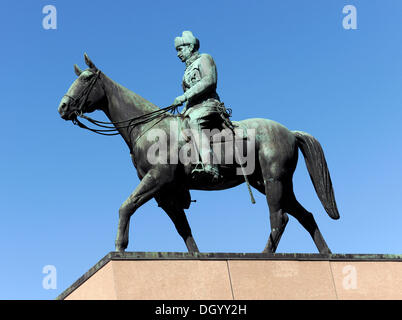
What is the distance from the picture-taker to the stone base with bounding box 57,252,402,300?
13.4m

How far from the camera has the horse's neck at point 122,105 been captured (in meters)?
15.5

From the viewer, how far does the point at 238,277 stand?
14.0 meters

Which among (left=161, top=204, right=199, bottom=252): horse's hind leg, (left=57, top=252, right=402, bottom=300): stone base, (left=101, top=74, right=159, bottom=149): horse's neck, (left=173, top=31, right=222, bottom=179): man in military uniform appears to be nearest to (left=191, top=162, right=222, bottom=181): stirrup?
(left=173, top=31, right=222, bottom=179): man in military uniform

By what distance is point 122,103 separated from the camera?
1553cm

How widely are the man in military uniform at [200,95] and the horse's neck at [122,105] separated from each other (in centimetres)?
57

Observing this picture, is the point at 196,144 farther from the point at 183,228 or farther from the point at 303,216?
the point at 303,216

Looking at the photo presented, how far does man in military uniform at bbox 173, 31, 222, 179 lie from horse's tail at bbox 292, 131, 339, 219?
1684 mm

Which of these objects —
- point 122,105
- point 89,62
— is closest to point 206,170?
point 122,105

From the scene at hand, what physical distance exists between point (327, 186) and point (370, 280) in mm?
2006

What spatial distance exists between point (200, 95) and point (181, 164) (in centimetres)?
132

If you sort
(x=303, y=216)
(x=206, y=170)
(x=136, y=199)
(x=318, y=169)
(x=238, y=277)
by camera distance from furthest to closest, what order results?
(x=318, y=169), (x=303, y=216), (x=206, y=170), (x=136, y=199), (x=238, y=277)

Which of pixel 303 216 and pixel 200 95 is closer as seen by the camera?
pixel 200 95
